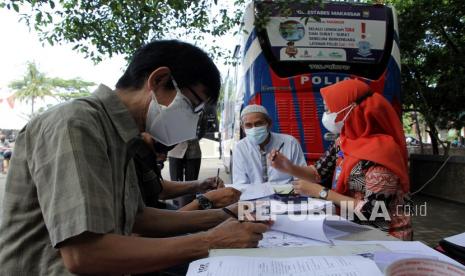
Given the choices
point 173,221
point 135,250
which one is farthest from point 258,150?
point 135,250

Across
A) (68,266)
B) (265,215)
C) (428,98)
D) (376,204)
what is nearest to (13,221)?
(68,266)

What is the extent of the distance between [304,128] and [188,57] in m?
4.39

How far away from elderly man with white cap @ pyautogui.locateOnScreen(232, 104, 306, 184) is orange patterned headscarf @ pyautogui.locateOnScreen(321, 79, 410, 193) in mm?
1087

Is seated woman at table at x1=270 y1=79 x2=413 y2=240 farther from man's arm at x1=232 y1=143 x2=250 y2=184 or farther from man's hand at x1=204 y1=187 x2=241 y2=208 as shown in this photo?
man's arm at x1=232 y1=143 x2=250 y2=184

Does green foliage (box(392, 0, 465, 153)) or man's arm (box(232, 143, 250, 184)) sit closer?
man's arm (box(232, 143, 250, 184))

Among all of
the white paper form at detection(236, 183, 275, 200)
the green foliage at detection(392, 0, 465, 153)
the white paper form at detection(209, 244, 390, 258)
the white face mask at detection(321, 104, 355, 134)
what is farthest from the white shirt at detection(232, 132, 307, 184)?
the green foliage at detection(392, 0, 465, 153)

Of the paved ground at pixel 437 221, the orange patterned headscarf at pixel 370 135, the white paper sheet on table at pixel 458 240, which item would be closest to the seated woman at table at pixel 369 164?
the orange patterned headscarf at pixel 370 135

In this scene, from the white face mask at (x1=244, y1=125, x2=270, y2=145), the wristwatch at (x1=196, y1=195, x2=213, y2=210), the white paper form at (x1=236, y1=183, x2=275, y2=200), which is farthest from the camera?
the white face mask at (x1=244, y1=125, x2=270, y2=145)

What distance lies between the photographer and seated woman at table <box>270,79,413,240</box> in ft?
7.01

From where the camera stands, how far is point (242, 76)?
6.19 metres

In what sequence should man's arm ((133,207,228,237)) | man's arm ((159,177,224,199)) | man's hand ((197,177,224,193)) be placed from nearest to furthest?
man's arm ((133,207,228,237)), man's hand ((197,177,224,193)), man's arm ((159,177,224,199))

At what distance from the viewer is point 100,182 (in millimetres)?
1153

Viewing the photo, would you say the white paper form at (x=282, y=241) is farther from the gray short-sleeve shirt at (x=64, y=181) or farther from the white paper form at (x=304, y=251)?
the gray short-sleeve shirt at (x=64, y=181)

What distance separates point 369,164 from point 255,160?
1486mm
